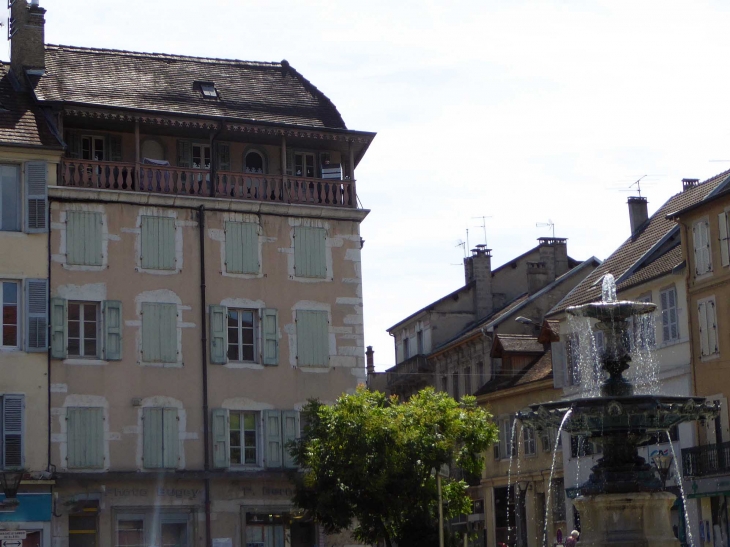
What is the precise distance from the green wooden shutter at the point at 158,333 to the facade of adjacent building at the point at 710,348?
52.3 ft

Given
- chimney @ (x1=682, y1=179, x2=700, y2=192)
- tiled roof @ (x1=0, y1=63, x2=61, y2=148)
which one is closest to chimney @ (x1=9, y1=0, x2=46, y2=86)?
tiled roof @ (x1=0, y1=63, x2=61, y2=148)

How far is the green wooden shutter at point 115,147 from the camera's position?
39031 millimetres

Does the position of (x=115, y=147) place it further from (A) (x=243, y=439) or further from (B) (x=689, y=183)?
(B) (x=689, y=183)

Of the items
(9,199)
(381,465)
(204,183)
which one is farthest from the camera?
(204,183)

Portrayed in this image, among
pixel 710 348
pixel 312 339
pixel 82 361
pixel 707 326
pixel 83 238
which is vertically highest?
pixel 83 238

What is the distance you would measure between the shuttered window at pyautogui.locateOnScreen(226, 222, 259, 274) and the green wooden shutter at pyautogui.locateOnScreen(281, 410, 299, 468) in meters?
4.08

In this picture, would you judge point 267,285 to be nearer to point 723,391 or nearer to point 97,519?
point 97,519

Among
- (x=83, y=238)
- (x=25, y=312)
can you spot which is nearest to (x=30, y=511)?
(x=25, y=312)

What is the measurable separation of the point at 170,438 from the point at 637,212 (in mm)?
23432

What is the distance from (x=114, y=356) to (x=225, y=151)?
724 cm

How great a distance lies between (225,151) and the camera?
132 ft

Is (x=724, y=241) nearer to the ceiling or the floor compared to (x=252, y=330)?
nearer to the ceiling

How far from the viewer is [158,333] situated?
37.4 metres

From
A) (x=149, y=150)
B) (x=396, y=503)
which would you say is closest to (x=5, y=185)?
(x=149, y=150)
